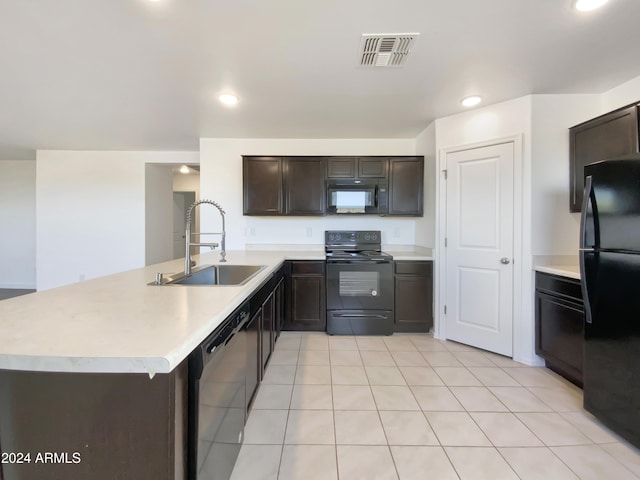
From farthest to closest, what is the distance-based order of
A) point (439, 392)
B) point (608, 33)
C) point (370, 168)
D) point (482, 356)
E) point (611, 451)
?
1. point (370, 168)
2. point (482, 356)
3. point (439, 392)
4. point (608, 33)
5. point (611, 451)

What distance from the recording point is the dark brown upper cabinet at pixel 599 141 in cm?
195

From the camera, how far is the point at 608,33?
1727mm

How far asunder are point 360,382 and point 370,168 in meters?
2.34

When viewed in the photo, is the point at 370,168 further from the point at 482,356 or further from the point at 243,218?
the point at 482,356

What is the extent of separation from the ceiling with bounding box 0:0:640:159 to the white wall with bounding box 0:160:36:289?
3.13m

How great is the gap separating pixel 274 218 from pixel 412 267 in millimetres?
1841

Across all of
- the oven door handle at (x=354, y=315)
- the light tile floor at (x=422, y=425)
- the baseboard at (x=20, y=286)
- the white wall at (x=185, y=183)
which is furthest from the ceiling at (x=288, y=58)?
the white wall at (x=185, y=183)

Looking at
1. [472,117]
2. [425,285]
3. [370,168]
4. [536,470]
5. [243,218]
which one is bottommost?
[536,470]

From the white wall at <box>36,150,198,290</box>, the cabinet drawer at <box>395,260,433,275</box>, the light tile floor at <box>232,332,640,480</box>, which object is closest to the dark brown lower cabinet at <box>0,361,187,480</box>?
the light tile floor at <box>232,332,640,480</box>

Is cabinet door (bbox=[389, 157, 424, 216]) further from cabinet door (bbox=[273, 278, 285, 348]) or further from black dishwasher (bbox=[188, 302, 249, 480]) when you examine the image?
black dishwasher (bbox=[188, 302, 249, 480])

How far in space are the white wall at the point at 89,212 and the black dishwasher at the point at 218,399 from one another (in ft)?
13.2

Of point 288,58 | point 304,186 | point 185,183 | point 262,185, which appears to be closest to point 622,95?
point 288,58

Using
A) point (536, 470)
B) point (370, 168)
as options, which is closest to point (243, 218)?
point (370, 168)

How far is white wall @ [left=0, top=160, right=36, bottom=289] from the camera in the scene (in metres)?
5.41
